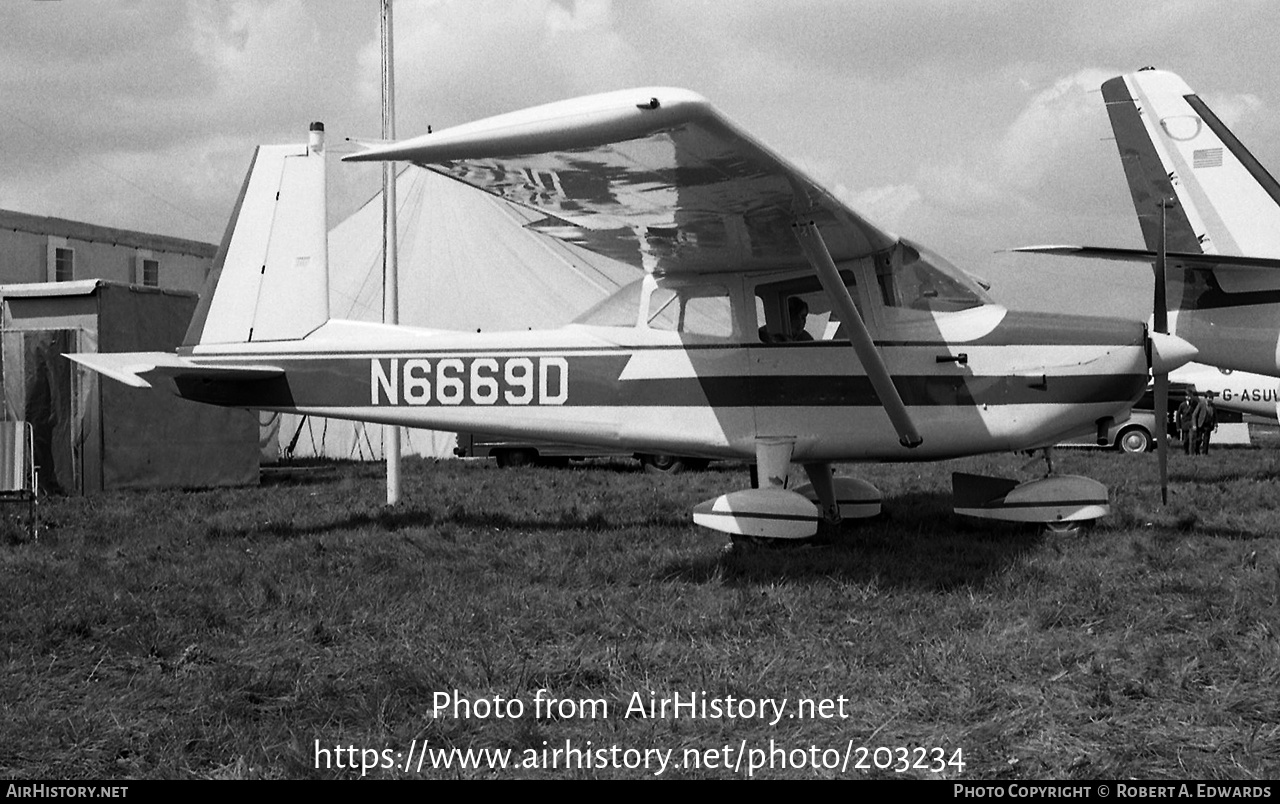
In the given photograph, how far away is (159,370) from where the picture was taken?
798 cm

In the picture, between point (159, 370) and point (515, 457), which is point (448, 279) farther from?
point (159, 370)

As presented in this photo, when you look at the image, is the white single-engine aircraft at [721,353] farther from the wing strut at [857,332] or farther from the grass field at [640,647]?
the grass field at [640,647]

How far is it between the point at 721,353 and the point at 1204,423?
15.8 metres

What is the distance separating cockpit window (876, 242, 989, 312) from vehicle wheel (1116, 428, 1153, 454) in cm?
1569

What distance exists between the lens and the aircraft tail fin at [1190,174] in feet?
38.7

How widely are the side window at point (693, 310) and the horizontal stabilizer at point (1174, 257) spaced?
233cm

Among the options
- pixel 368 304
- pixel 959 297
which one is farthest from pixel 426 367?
pixel 368 304

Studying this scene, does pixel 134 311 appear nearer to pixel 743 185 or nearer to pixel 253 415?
Answer: pixel 253 415

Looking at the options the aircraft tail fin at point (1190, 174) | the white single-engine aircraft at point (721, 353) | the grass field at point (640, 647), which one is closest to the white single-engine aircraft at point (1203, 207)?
the aircraft tail fin at point (1190, 174)

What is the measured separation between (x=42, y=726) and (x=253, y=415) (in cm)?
1024

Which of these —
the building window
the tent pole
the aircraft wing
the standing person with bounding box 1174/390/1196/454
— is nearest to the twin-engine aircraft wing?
the aircraft wing

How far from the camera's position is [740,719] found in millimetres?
3734

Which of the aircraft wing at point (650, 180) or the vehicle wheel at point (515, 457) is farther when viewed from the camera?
the vehicle wheel at point (515, 457)
